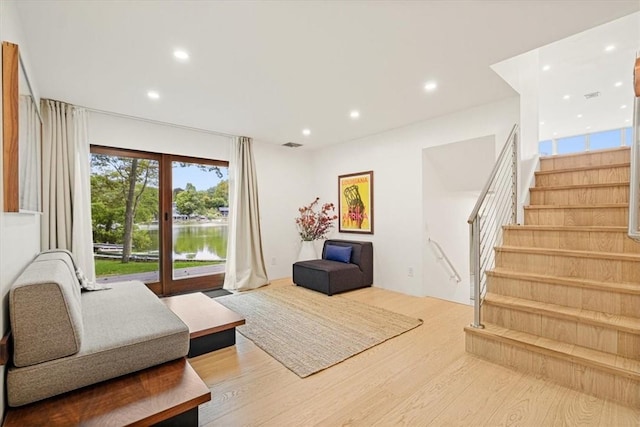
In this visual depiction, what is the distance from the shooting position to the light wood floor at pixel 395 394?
1634mm

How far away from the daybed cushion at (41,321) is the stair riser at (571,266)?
3160 mm

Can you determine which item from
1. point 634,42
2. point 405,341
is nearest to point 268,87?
point 405,341

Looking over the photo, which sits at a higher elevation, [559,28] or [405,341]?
[559,28]

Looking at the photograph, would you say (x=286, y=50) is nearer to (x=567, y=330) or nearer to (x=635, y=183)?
(x=635, y=183)

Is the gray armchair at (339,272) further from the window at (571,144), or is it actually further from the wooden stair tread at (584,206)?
the window at (571,144)

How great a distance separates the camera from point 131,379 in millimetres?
1507

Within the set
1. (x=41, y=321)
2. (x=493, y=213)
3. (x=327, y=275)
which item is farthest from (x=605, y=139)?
(x=41, y=321)

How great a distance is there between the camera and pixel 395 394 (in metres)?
1.87

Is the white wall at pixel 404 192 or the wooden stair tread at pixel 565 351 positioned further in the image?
Answer: the white wall at pixel 404 192

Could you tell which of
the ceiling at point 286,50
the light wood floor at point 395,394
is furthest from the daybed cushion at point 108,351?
the ceiling at point 286,50

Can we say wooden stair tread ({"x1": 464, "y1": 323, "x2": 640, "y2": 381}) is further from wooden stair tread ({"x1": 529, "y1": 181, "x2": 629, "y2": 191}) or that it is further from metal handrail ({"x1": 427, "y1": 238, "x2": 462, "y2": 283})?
metal handrail ({"x1": 427, "y1": 238, "x2": 462, "y2": 283})

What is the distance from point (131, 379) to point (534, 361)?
255 centimetres

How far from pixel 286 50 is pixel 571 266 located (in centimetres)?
284

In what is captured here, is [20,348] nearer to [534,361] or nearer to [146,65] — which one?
[146,65]
